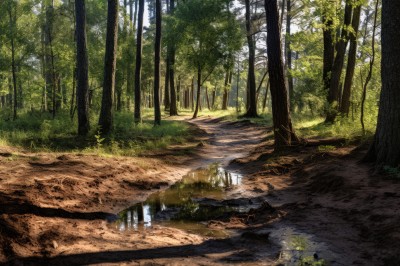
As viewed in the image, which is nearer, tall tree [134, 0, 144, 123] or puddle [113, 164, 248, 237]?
puddle [113, 164, 248, 237]

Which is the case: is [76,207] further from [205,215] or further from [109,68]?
[109,68]

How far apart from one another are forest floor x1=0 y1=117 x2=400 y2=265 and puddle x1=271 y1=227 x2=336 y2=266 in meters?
0.01

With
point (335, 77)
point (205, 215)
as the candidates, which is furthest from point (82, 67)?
point (335, 77)

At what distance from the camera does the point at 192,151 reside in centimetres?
1503

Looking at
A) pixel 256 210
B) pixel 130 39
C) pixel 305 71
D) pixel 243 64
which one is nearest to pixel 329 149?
pixel 256 210

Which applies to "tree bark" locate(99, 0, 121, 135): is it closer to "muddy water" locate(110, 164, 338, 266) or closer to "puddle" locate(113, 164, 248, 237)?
"muddy water" locate(110, 164, 338, 266)

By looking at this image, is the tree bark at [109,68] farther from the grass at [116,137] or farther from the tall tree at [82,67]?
the tall tree at [82,67]

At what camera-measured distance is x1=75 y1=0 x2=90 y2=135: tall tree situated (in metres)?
15.2

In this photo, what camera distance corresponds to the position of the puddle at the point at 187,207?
21.8 feet

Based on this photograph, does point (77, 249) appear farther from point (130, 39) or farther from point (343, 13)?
point (130, 39)

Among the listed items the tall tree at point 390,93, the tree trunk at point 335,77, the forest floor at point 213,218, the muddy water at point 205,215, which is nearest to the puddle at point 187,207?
the muddy water at point 205,215

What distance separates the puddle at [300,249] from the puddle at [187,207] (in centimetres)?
98

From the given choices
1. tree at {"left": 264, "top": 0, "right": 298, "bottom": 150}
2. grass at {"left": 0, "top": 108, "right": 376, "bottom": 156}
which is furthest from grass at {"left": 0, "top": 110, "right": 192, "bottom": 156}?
tree at {"left": 264, "top": 0, "right": 298, "bottom": 150}

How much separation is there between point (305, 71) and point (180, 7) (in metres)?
13.3
